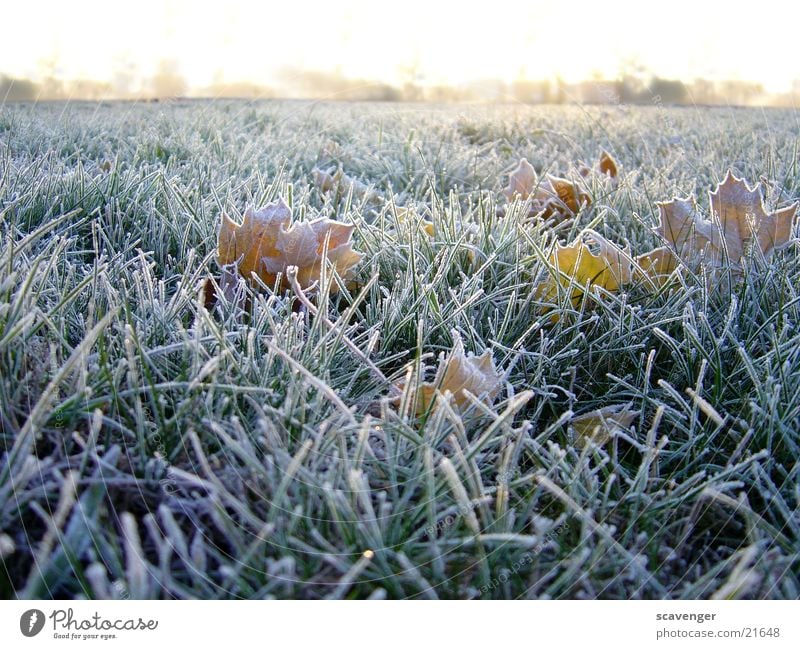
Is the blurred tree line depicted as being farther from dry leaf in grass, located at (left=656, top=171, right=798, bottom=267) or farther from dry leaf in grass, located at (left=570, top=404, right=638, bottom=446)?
dry leaf in grass, located at (left=570, top=404, right=638, bottom=446)

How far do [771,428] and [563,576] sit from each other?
30 cm

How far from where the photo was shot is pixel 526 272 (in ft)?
3.40

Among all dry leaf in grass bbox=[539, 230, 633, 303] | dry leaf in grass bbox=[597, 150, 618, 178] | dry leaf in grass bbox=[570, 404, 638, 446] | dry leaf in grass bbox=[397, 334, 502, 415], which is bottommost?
dry leaf in grass bbox=[570, 404, 638, 446]

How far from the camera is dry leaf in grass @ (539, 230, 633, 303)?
98 centimetres

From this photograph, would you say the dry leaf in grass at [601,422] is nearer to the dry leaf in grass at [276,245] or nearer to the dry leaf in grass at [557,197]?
the dry leaf in grass at [276,245]

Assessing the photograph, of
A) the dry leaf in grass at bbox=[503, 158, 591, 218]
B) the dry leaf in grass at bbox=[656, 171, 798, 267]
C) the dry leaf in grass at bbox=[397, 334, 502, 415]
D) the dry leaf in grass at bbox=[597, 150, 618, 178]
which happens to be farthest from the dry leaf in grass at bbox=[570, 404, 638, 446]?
the dry leaf in grass at bbox=[597, 150, 618, 178]

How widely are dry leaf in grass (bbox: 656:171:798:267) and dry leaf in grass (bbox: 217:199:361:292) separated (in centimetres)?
57

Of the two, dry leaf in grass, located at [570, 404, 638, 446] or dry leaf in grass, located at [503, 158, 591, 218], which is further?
dry leaf in grass, located at [503, 158, 591, 218]

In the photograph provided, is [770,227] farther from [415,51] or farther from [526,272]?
[415,51]

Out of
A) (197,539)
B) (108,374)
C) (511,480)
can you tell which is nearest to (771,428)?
(511,480)

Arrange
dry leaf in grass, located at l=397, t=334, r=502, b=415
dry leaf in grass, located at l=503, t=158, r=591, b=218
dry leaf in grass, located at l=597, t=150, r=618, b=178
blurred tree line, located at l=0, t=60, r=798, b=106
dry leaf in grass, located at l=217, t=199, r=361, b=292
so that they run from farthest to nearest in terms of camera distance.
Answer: dry leaf in grass, located at l=597, t=150, r=618, b=178, dry leaf in grass, located at l=503, t=158, r=591, b=218, blurred tree line, located at l=0, t=60, r=798, b=106, dry leaf in grass, located at l=217, t=199, r=361, b=292, dry leaf in grass, located at l=397, t=334, r=502, b=415

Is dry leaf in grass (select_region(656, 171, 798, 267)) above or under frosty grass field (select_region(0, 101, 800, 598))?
above

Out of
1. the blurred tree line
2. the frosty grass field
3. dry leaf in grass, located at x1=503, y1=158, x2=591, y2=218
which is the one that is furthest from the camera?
dry leaf in grass, located at x1=503, y1=158, x2=591, y2=218
